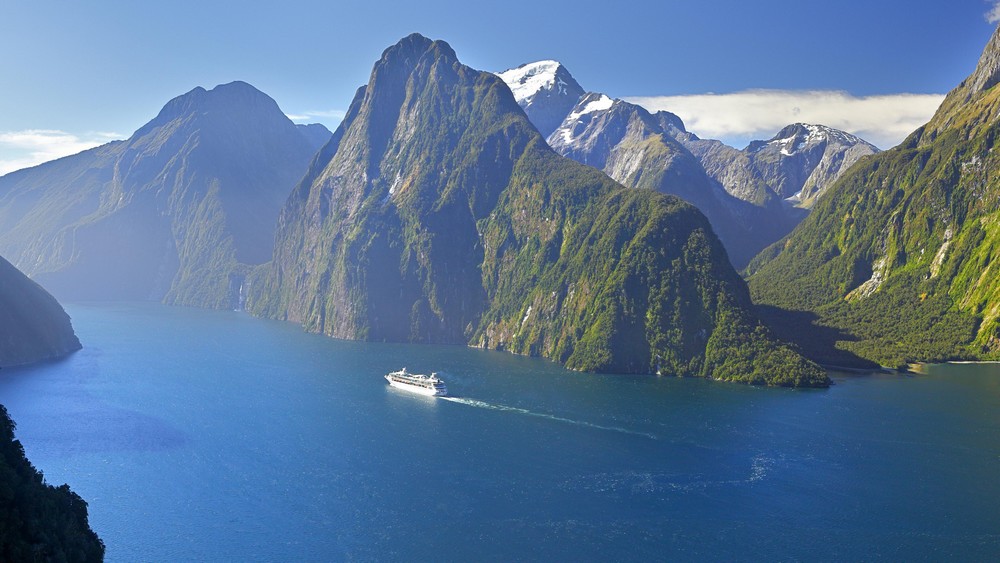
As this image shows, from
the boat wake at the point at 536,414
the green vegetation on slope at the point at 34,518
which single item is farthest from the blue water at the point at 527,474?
the green vegetation on slope at the point at 34,518

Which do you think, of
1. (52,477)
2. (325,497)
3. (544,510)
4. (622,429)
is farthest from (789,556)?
(52,477)

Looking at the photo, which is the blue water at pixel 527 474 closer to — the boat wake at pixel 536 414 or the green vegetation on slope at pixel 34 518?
the boat wake at pixel 536 414

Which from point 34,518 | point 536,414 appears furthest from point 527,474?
point 34,518

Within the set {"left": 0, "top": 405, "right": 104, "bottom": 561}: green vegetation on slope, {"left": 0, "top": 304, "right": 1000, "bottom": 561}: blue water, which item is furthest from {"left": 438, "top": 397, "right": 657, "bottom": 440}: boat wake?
{"left": 0, "top": 405, "right": 104, "bottom": 561}: green vegetation on slope

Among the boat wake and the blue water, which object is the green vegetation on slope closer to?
the blue water

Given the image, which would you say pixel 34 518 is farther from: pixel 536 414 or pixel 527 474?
pixel 536 414

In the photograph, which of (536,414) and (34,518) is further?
(536,414)

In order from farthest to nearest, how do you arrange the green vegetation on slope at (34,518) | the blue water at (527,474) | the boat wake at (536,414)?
1. the boat wake at (536,414)
2. the blue water at (527,474)
3. the green vegetation on slope at (34,518)

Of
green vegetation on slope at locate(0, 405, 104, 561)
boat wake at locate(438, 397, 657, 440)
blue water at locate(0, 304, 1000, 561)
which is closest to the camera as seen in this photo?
green vegetation on slope at locate(0, 405, 104, 561)

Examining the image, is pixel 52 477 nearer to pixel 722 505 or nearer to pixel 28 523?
pixel 28 523
